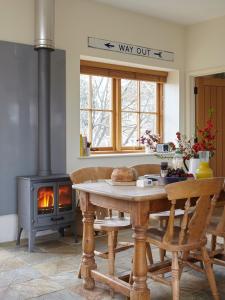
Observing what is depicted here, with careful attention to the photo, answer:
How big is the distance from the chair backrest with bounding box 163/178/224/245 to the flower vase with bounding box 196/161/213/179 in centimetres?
36

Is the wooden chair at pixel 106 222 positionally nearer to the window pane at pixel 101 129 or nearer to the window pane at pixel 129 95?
the window pane at pixel 101 129

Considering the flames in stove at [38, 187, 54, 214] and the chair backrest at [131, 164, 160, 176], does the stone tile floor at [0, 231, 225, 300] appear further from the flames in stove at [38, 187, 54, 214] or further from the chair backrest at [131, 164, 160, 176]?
the chair backrest at [131, 164, 160, 176]

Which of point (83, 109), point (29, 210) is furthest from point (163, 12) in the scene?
point (29, 210)

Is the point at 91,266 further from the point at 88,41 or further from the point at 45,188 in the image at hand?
the point at 88,41

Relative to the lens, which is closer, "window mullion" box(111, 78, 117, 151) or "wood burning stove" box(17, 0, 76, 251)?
"wood burning stove" box(17, 0, 76, 251)

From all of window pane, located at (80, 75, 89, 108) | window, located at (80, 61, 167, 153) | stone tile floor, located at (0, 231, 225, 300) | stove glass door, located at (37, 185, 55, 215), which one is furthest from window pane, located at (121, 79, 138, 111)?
stone tile floor, located at (0, 231, 225, 300)

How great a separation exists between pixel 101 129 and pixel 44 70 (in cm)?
155

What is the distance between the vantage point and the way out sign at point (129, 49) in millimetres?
5031

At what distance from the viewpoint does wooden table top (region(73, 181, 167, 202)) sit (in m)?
2.39

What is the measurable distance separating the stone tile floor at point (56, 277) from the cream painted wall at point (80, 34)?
632mm

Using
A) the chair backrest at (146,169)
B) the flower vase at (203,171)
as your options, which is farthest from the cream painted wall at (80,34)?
the flower vase at (203,171)

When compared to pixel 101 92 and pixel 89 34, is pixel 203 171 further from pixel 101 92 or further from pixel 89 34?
pixel 101 92

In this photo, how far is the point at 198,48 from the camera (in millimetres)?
5895

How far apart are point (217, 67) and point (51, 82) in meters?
2.54
